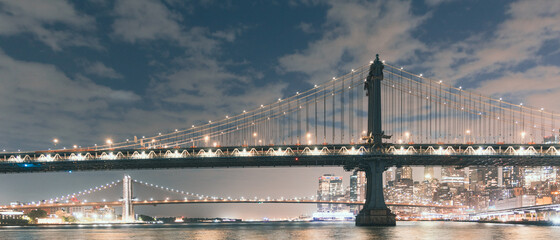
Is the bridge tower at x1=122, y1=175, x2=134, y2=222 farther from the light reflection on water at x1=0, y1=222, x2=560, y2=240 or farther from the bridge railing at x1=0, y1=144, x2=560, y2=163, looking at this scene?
the light reflection on water at x1=0, y1=222, x2=560, y2=240

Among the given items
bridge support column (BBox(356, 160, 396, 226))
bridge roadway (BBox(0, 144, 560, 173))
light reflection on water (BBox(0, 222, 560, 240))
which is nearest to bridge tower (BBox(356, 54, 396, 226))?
bridge support column (BBox(356, 160, 396, 226))

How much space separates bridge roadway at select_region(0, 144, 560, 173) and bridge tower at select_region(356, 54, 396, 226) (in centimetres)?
136

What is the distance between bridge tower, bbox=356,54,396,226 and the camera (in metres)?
81.1

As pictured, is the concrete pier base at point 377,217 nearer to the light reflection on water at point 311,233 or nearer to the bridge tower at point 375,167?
the bridge tower at point 375,167

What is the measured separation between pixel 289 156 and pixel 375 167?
1319 centimetres

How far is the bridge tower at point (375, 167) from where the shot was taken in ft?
266

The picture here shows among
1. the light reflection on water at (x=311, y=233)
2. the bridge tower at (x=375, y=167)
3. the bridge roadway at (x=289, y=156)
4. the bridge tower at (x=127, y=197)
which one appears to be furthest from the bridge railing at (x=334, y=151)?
the bridge tower at (x=127, y=197)

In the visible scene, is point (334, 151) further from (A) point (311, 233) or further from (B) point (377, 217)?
(A) point (311, 233)

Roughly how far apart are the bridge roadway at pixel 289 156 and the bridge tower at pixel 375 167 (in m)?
1.36

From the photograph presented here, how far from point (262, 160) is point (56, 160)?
3586cm

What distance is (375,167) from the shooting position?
82.4 meters

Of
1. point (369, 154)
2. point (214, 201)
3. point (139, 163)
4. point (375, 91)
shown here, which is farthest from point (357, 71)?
point (214, 201)

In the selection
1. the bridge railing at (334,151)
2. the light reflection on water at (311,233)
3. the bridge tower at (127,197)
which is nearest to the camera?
the light reflection on water at (311,233)

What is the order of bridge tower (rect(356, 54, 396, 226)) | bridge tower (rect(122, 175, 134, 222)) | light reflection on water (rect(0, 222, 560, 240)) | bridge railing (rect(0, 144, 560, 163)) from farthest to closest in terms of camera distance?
bridge tower (rect(122, 175, 134, 222)) → bridge railing (rect(0, 144, 560, 163)) → bridge tower (rect(356, 54, 396, 226)) → light reflection on water (rect(0, 222, 560, 240))
